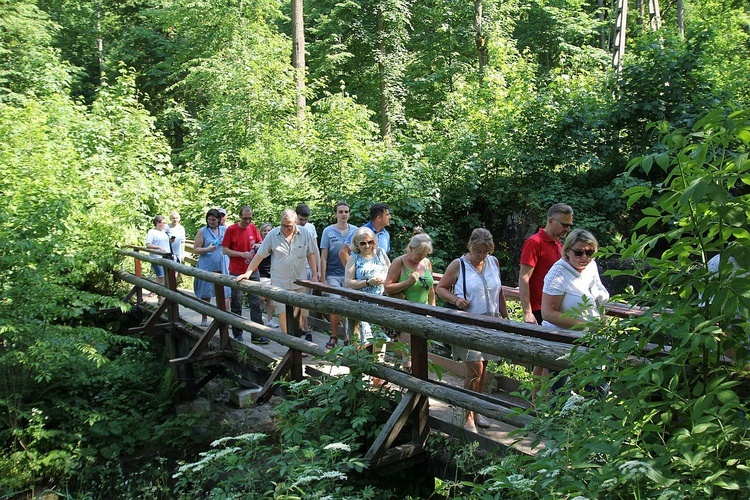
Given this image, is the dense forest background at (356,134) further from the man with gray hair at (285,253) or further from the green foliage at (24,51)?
the man with gray hair at (285,253)

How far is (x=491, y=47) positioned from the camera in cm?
1953

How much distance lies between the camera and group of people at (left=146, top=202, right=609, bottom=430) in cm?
425

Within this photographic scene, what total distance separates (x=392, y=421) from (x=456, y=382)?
232 centimetres

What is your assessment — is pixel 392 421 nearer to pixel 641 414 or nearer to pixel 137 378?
pixel 641 414

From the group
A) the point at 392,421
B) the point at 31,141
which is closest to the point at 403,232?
the point at 31,141

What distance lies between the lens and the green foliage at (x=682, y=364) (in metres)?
1.99

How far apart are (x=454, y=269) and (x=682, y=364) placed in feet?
9.57

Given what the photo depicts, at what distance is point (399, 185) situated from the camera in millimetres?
11641

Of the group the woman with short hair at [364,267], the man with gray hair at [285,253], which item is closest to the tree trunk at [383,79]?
the man with gray hair at [285,253]

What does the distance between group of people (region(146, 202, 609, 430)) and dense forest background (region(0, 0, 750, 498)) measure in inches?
21.9

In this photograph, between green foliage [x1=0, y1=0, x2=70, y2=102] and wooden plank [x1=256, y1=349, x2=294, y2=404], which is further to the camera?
green foliage [x1=0, y1=0, x2=70, y2=102]

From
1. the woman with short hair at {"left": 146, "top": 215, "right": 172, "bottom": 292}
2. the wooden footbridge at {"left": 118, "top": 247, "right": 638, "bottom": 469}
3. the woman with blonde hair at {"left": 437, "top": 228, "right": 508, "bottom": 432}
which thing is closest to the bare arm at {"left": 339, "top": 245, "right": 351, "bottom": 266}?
the wooden footbridge at {"left": 118, "top": 247, "right": 638, "bottom": 469}

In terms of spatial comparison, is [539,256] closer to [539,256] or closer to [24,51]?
[539,256]

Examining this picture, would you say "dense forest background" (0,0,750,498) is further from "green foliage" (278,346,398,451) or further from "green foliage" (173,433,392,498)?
"green foliage" (278,346,398,451)
